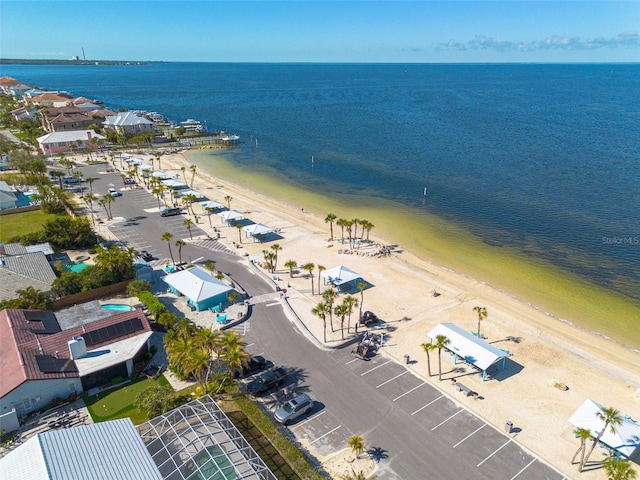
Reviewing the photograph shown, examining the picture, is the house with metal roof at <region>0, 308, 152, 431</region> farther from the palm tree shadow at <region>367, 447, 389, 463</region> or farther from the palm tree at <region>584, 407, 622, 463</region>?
the palm tree at <region>584, 407, 622, 463</region>

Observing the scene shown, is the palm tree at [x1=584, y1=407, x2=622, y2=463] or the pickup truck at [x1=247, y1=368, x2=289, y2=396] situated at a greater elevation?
the palm tree at [x1=584, y1=407, x2=622, y2=463]

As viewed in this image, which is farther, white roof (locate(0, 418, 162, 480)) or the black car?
the black car

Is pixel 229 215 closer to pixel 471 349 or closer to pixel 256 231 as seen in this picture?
pixel 256 231

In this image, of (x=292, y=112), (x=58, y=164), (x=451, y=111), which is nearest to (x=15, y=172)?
(x=58, y=164)

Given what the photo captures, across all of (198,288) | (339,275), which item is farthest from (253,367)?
(339,275)

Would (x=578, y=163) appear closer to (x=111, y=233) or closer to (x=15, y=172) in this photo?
(x=111, y=233)

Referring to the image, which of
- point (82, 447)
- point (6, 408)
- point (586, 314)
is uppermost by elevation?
point (82, 447)

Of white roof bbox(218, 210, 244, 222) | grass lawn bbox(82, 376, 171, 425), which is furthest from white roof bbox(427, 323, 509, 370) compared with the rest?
white roof bbox(218, 210, 244, 222)

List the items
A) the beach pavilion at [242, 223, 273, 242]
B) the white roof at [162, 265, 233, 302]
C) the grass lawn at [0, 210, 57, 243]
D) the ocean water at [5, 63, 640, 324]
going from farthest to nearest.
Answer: the ocean water at [5, 63, 640, 324]
the grass lawn at [0, 210, 57, 243]
the beach pavilion at [242, 223, 273, 242]
the white roof at [162, 265, 233, 302]
